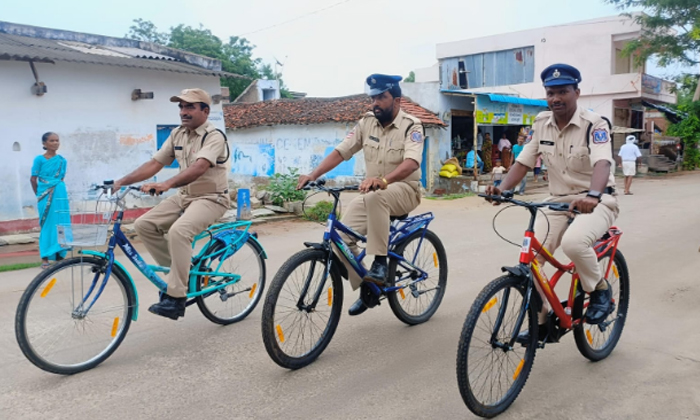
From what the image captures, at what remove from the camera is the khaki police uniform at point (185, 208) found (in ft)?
14.7

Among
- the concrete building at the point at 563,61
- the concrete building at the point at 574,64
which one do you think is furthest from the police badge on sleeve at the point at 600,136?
the concrete building at the point at 574,64

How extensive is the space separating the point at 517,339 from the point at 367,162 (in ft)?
6.93

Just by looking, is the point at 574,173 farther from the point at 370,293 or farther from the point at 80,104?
the point at 80,104

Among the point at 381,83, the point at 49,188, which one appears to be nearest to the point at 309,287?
the point at 381,83

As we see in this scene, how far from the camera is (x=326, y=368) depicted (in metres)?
4.19

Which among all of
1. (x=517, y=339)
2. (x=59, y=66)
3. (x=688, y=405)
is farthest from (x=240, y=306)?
(x=59, y=66)

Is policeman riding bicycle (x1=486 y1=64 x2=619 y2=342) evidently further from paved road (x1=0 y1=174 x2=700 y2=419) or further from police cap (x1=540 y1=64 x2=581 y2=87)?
paved road (x1=0 y1=174 x2=700 y2=419)

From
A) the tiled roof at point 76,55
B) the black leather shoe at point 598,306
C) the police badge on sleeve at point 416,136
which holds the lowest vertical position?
the black leather shoe at point 598,306

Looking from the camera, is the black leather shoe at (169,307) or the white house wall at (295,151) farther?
the white house wall at (295,151)

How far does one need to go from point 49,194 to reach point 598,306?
6714 millimetres

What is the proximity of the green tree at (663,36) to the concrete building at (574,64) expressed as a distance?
2.87 ft

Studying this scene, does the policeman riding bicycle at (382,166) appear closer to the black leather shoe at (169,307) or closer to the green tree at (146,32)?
the black leather shoe at (169,307)

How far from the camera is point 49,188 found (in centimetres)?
745

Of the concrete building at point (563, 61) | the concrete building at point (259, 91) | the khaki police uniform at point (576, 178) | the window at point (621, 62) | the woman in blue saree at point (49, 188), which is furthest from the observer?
the concrete building at point (259, 91)
